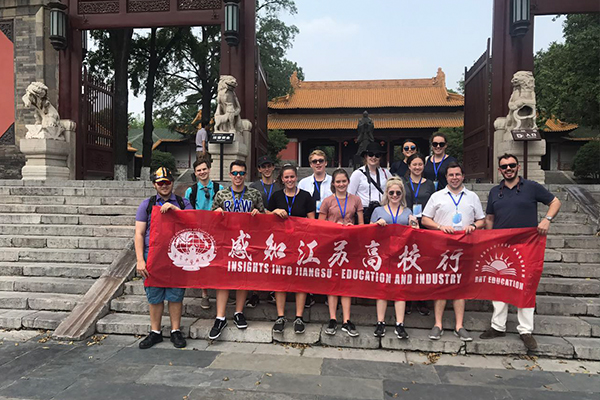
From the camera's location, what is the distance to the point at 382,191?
173 inches

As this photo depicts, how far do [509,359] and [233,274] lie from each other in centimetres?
271

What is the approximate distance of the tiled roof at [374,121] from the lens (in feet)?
90.9

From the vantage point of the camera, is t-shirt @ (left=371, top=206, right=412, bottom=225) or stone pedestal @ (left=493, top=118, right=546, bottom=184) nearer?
t-shirt @ (left=371, top=206, right=412, bottom=225)

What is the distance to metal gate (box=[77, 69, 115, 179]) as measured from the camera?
11.0 metres

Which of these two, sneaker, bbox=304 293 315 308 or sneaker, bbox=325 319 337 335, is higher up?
sneaker, bbox=304 293 315 308

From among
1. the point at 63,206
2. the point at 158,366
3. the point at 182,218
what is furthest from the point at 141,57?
the point at 158,366

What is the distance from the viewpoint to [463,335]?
372 centimetres

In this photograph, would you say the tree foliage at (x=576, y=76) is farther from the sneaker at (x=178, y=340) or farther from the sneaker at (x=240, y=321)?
the sneaker at (x=178, y=340)

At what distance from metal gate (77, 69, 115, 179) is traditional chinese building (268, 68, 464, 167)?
1688cm

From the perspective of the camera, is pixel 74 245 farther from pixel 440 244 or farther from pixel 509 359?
pixel 509 359

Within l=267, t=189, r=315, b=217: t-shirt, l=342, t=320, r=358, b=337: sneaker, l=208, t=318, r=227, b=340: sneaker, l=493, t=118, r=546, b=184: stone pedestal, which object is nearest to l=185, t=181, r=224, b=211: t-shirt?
l=267, t=189, r=315, b=217: t-shirt

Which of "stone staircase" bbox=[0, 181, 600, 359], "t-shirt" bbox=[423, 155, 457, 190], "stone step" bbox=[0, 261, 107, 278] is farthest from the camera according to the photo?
"stone step" bbox=[0, 261, 107, 278]

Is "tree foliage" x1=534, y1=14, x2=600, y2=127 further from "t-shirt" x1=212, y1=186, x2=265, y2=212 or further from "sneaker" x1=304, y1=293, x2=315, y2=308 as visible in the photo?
"t-shirt" x1=212, y1=186, x2=265, y2=212

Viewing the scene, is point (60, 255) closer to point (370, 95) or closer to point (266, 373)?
point (266, 373)
